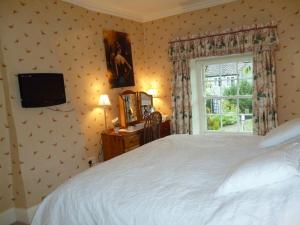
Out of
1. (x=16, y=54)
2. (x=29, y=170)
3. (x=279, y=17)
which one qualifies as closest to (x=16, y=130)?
(x=29, y=170)

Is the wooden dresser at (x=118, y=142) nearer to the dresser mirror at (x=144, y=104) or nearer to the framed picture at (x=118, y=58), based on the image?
the dresser mirror at (x=144, y=104)

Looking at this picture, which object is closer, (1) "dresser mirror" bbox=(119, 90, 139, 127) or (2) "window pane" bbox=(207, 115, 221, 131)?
(1) "dresser mirror" bbox=(119, 90, 139, 127)

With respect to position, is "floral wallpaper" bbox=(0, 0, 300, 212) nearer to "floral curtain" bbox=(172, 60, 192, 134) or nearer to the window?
"floral curtain" bbox=(172, 60, 192, 134)

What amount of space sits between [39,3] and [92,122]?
1.60 m

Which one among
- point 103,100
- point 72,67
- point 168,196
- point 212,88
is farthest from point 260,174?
point 212,88

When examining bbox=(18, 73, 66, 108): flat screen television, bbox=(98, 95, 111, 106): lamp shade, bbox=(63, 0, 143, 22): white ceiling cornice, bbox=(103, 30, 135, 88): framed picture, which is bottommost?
bbox=(98, 95, 111, 106): lamp shade

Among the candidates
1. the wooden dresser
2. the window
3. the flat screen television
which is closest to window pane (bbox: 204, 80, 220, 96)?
the window

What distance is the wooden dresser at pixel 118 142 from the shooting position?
3539 millimetres

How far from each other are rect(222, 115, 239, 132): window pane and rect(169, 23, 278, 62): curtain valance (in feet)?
3.38

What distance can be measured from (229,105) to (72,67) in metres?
2.43

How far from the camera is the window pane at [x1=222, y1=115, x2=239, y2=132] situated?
4133 millimetres

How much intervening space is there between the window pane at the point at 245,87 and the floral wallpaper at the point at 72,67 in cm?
44

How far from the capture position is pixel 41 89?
2854 mm

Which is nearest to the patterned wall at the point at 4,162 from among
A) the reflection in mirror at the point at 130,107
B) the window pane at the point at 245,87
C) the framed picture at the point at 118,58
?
the framed picture at the point at 118,58
